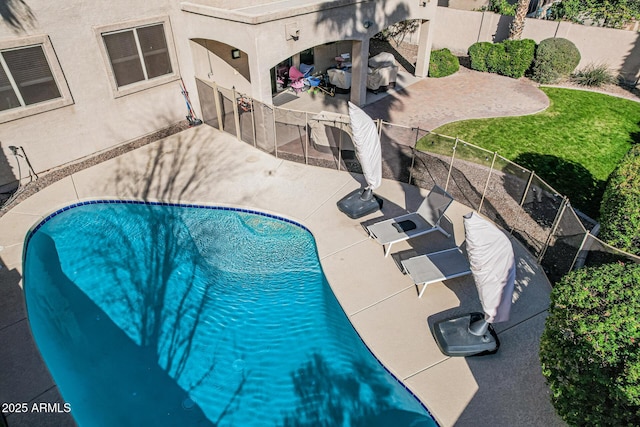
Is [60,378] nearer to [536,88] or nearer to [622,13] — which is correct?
[536,88]

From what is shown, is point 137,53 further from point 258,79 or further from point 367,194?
point 367,194

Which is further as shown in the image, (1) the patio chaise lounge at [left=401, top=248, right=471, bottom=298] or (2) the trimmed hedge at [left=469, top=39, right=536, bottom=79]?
(2) the trimmed hedge at [left=469, top=39, right=536, bottom=79]

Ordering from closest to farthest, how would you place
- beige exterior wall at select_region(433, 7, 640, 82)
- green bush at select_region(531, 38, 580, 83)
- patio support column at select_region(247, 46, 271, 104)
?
patio support column at select_region(247, 46, 271, 104) → beige exterior wall at select_region(433, 7, 640, 82) → green bush at select_region(531, 38, 580, 83)

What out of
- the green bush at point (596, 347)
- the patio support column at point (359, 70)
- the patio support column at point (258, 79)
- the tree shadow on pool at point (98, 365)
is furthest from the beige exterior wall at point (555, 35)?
the tree shadow on pool at point (98, 365)

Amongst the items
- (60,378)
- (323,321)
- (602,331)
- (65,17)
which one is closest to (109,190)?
(65,17)

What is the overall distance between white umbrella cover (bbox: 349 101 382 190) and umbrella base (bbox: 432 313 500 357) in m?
4.37

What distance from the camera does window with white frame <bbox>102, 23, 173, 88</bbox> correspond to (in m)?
13.9

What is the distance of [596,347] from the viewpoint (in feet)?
20.0

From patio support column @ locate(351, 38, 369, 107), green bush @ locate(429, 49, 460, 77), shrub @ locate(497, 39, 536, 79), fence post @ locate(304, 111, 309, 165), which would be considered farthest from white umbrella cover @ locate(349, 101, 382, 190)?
shrub @ locate(497, 39, 536, 79)

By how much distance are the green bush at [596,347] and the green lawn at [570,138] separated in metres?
6.22

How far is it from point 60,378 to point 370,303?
6.40 m

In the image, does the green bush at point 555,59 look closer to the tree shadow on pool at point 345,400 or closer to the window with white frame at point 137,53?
the window with white frame at point 137,53

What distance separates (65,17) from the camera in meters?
12.6

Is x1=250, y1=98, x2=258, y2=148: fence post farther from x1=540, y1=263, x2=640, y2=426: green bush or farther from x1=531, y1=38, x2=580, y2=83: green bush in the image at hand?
x1=531, y1=38, x2=580, y2=83: green bush
